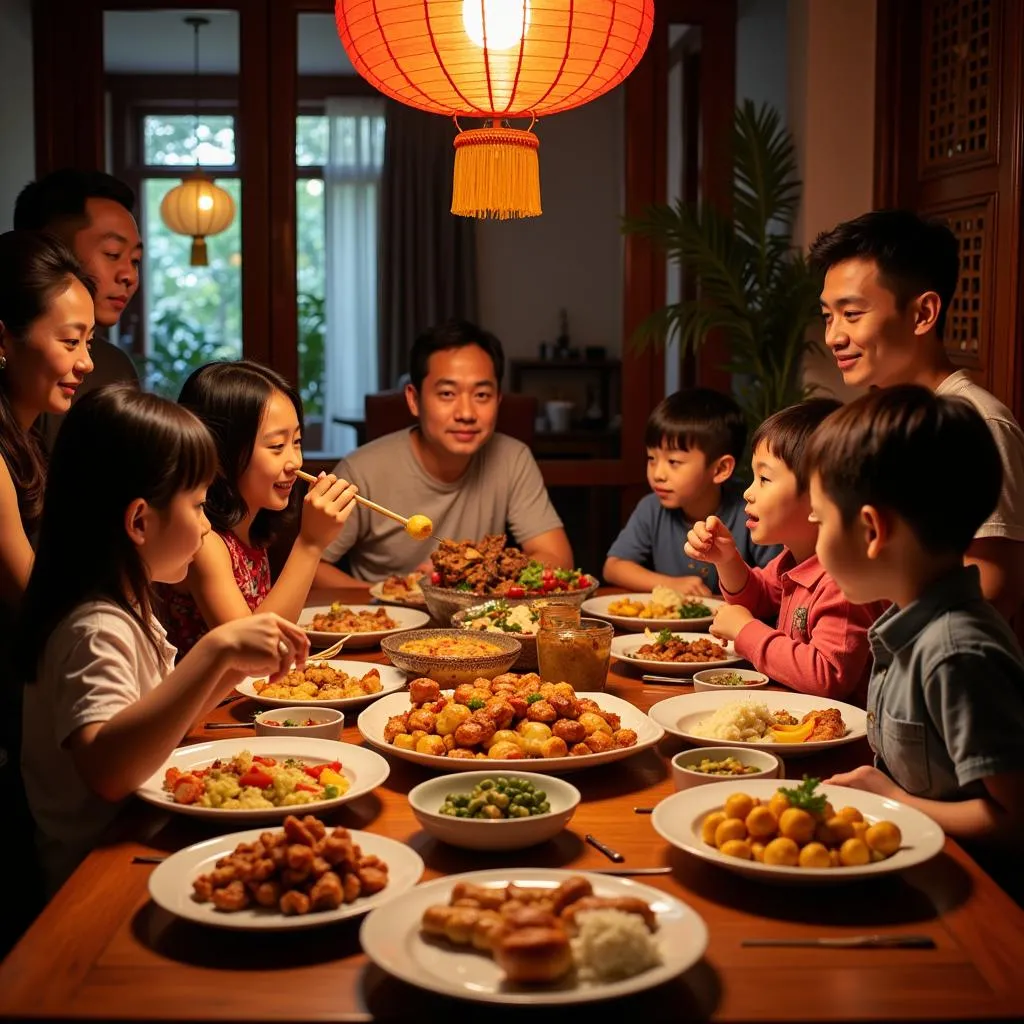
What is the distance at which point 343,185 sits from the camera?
29.0ft

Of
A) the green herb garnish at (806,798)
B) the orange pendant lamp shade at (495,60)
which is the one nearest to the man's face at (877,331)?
the orange pendant lamp shade at (495,60)

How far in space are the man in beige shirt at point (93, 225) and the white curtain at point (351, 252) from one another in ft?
18.6

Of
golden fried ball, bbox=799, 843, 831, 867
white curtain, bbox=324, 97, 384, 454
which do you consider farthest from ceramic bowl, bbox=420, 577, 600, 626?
white curtain, bbox=324, 97, 384, 454

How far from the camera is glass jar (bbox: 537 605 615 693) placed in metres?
1.96

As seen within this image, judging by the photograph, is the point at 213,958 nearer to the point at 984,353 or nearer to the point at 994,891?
the point at 994,891

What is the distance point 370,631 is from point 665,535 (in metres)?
1.13

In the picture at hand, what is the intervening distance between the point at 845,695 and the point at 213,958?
117 centimetres

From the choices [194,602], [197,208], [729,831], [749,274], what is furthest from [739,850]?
[197,208]

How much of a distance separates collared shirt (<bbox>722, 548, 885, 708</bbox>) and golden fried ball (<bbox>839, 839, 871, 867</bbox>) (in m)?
0.68

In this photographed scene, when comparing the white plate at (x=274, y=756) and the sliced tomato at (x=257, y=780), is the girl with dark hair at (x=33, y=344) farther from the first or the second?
the sliced tomato at (x=257, y=780)

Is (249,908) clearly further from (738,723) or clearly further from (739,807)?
(738,723)

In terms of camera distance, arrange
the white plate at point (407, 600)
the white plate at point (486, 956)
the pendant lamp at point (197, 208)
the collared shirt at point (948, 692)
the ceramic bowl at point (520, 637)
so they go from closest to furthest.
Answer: the white plate at point (486, 956), the collared shirt at point (948, 692), the ceramic bowl at point (520, 637), the white plate at point (407, 600), the pendant lamp at point (197, 208)

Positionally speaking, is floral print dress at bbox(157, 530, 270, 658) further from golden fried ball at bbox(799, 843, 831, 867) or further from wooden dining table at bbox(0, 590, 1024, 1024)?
golden fried ball at bbox(799, 843, 831, 867)

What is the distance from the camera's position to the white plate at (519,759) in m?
1.54
